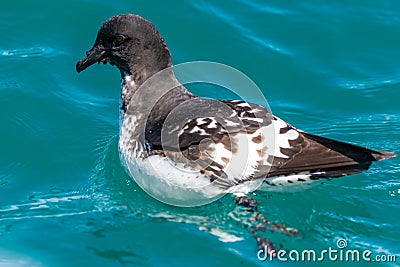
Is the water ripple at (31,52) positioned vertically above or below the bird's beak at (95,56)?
above

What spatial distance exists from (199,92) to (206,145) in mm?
2832

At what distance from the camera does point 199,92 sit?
9422mm

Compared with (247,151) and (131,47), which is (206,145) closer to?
(247,151)

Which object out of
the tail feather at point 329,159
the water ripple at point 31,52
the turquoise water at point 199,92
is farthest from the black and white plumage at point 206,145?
the water ripple at point 31,52

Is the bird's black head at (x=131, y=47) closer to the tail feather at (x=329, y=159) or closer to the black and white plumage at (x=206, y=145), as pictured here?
the black and white plumage at (x=206, y=145)

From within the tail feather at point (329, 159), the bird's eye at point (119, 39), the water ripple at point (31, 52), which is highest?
the water ripple at point (31, 52)

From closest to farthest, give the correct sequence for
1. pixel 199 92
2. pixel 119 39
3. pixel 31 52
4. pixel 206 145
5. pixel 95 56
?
pixel 206 145 → pixel 119 39 → pixel 95 56 → pixel 199 92 → pixel 31 52

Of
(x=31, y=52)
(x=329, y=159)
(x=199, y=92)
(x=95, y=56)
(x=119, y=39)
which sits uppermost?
(x=31, y=52)

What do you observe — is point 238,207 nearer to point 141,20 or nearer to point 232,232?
point 232,232

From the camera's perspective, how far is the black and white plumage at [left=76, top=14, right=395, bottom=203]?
657 centimetres

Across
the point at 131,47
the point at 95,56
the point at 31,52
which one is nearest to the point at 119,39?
the point at 131,47

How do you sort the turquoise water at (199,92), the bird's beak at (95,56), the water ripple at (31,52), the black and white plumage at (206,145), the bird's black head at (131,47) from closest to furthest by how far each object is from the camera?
the black and white plumage at (206,145)
the turquoise water at (199,92)
the bird's black head at (131,47)
the bird's beak at (95,56)
the water ripple at (31,52)

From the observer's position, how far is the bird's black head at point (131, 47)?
23.5 feet

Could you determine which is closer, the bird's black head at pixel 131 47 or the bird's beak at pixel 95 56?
the bird's black head at pixel 131 47
